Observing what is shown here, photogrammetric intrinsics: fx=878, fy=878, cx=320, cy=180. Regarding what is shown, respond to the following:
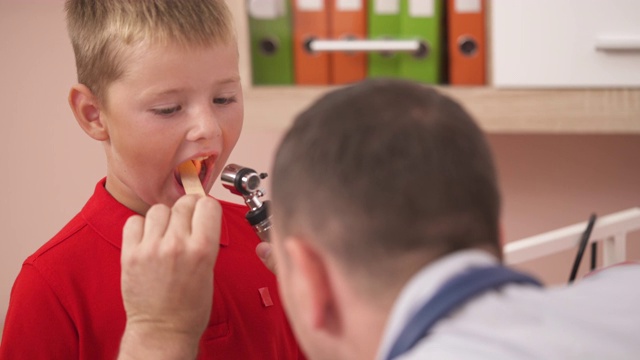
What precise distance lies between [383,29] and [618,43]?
0.45m

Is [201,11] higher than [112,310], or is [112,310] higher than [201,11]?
[201,11]

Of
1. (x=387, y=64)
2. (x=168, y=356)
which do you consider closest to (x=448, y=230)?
(x=168, y=356)

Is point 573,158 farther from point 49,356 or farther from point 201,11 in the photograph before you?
point 49,356

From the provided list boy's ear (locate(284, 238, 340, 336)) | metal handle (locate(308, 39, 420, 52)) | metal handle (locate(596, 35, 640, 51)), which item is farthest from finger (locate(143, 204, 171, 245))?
metal handle (locate(596, 35, 640, 51))

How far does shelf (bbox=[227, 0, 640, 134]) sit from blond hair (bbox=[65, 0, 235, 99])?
63cm

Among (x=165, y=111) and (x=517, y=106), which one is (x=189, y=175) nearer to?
(x=165, y=111)

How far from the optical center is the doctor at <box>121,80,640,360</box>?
0.57 m

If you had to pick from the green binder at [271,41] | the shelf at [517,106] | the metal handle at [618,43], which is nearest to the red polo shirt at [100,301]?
→ the shelf at [517,106]

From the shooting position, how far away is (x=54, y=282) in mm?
965

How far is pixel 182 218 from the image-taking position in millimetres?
892

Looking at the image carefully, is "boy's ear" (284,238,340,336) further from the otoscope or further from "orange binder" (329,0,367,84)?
"orange binder" (329,0,367,84)

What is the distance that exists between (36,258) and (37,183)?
1.26 m

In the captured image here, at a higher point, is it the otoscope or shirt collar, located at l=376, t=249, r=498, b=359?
shirt collar, located at l=376, t=249, r=498, b=359

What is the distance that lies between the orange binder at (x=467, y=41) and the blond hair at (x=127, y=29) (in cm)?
78
